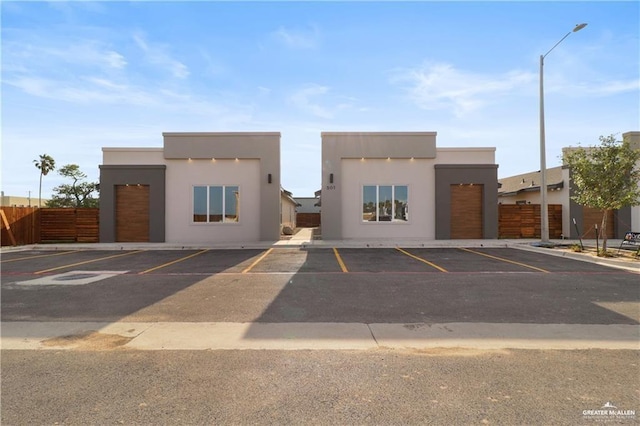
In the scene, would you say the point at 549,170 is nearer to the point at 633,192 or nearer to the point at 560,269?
the point at 633,192

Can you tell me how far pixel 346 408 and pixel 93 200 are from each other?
5365 centimetres

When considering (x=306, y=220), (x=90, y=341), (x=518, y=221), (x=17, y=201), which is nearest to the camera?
(x=90, y=341)

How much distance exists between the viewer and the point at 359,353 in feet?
14.8

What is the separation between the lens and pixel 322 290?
26.2ft

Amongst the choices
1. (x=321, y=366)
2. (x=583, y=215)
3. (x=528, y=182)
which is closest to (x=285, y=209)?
(x=528, y=182)

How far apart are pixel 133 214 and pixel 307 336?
17.7m

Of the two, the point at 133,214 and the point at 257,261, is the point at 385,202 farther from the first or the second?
the point at 133,214

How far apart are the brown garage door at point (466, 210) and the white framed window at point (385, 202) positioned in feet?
8.89

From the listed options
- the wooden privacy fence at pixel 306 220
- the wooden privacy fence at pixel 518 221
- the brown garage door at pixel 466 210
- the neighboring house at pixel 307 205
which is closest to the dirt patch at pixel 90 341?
the brown garage door at pixel 466 210

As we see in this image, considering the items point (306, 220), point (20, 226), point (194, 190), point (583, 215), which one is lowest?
point (20, 226)

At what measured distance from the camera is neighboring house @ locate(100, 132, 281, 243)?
19.3m

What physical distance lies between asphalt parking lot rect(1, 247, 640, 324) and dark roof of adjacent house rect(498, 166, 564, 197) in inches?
426

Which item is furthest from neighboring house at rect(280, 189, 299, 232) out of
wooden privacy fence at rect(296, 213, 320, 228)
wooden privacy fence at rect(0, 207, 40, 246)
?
wooden privacy fence at rect(0, 207, 40, 246)

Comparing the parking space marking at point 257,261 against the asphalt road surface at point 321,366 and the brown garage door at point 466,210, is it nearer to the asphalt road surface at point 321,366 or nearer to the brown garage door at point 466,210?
the asphalt road surface at point 321,366
